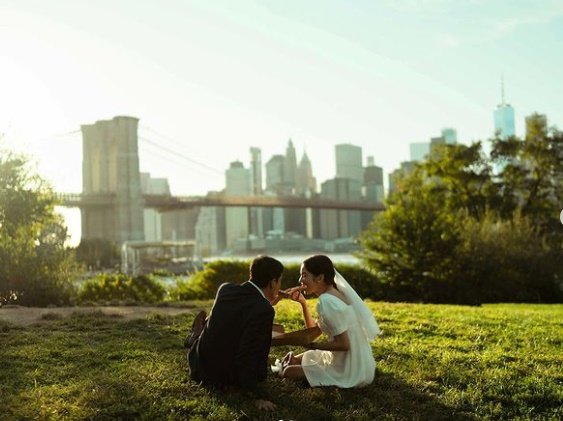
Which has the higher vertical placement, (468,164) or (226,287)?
(468,164)

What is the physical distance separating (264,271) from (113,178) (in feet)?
145

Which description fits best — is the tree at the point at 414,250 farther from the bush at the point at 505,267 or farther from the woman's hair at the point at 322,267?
the woman's hair at the point at 322,267

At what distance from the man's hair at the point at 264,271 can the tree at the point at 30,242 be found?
A: 8049 millimetres

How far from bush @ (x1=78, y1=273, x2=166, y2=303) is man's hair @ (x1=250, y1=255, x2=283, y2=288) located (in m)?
8.97

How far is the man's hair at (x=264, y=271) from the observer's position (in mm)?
4203

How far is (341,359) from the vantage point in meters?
4.52

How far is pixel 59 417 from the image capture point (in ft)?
12.7

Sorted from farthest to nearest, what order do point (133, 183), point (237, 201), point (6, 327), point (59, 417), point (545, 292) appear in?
point (133, 183), point (237, 201), point (545, 292), point (6, 327), point (59, 417)

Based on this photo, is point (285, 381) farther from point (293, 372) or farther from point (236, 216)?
point (236, 216)

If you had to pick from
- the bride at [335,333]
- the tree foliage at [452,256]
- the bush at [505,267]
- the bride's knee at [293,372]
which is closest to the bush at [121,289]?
the tree foliage at [452,256]

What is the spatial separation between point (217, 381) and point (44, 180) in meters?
12.2

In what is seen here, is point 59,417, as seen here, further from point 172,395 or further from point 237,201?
point 237,201

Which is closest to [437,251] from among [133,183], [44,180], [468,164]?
[44,180]

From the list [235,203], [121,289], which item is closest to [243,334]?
[121,289]
